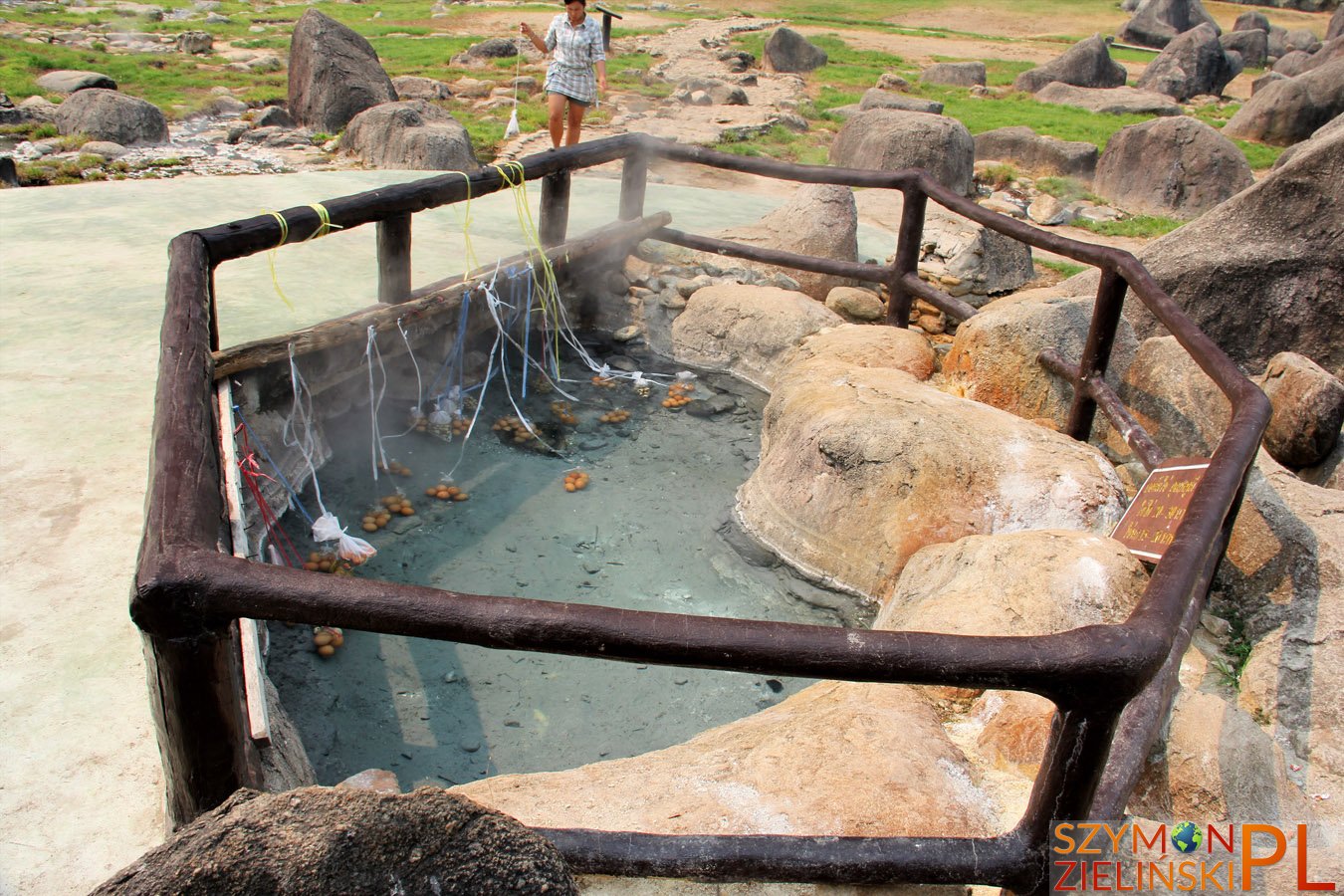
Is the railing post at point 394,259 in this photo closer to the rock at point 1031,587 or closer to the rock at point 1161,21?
the rock at point 1031,587

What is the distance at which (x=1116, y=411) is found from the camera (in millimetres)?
4062

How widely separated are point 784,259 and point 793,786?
4.48 metres

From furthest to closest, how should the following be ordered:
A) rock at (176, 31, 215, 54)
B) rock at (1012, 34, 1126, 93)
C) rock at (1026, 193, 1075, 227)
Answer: rock at (1012, 34, 1126, 93) → rock at (176, 31, 215, 54) → rock at (1026, 193, 1075, 227)

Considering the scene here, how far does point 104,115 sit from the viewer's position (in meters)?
12.2

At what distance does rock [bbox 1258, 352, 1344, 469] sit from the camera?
4.58 metres

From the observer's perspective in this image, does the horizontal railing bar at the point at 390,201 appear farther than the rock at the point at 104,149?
No

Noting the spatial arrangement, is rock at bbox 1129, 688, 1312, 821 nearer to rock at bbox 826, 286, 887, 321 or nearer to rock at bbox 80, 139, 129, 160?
rock at bbox 826, 286, 887, 321

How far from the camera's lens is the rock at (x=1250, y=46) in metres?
26.1

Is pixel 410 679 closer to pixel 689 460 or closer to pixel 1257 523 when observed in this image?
pixel 689 460

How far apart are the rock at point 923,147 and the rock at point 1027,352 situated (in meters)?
6.56

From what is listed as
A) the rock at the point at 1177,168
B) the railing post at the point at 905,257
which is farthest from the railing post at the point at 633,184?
the rock at the point at 1177,168

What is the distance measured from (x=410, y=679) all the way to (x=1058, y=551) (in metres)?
2.31

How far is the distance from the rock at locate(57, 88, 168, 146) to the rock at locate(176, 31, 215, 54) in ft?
27.0

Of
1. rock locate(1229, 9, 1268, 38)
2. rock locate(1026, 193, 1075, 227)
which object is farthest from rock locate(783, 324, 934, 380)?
rock locate(1229, 9, 1268, 38)
